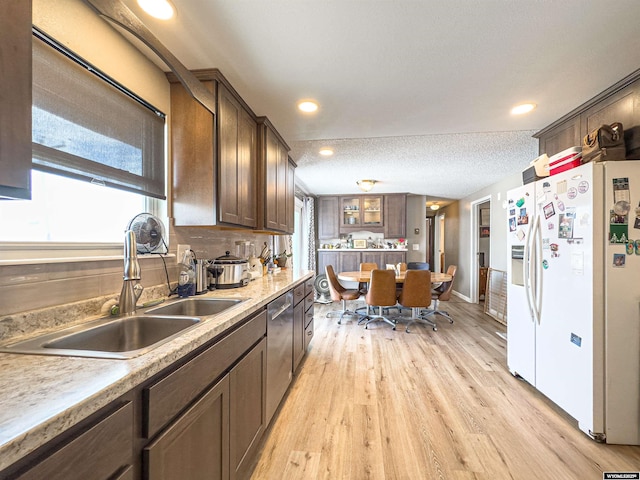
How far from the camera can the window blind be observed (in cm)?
114

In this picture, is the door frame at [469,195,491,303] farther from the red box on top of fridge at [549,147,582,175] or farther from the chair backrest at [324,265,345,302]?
the red box on top of fridge at [549,147,582,175]

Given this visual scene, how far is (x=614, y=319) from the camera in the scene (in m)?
1.69

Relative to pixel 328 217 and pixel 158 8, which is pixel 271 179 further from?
pixel 328 217

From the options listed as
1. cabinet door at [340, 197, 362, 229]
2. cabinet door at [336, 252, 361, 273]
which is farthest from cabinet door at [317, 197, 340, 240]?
cabinet door at [336, 252, 361, 273]

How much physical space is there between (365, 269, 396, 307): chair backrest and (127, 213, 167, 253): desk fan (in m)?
2.79

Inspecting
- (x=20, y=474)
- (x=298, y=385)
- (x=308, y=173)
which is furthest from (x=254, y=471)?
(x=308, y=173)

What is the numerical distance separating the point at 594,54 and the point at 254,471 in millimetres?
2962

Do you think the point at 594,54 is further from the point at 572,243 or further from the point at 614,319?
the point at 614,319

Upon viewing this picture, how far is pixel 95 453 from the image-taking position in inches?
24.3

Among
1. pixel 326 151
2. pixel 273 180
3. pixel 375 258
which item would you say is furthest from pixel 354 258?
pixel 273 180

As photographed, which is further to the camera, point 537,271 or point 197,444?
point 537,271

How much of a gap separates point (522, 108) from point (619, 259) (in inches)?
50.2

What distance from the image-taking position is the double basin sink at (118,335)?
0.89m

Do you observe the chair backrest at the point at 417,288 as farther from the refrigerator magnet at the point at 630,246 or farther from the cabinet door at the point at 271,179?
the refrigerator magnet at the point at 630,246
